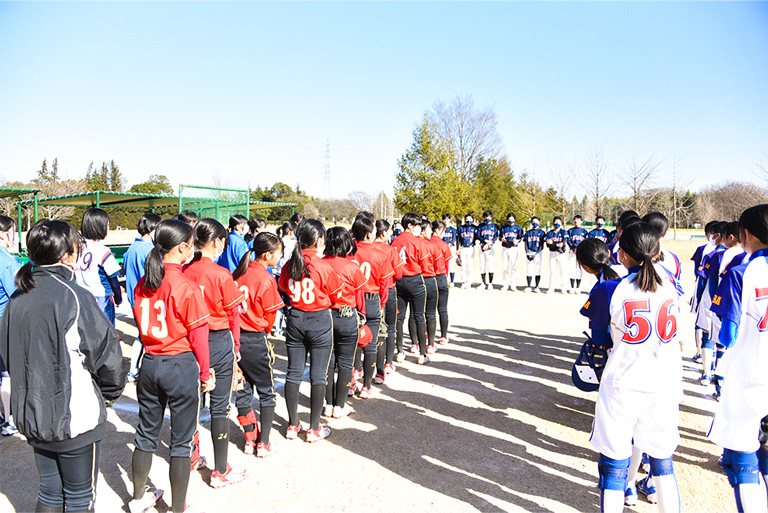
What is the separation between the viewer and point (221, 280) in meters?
3.46

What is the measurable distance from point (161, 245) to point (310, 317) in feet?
5.05

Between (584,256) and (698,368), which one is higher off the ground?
(584,256)

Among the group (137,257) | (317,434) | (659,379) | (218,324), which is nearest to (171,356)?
(218,324)

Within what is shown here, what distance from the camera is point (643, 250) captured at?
9.09 feet

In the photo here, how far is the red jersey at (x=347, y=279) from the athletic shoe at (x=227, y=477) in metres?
1.65

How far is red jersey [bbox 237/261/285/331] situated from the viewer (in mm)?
3922

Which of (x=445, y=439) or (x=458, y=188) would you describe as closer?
(x=445, y=439)

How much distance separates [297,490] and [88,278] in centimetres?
327

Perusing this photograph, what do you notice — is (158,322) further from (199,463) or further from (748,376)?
(748,376)

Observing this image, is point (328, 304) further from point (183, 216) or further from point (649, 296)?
point (183, 216)

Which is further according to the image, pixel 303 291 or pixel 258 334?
pixel 303 291

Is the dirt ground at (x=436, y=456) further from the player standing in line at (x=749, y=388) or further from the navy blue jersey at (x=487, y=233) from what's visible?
the navy blue jersey at (x=487, y=233)

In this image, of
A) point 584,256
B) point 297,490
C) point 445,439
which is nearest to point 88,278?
point 297,490

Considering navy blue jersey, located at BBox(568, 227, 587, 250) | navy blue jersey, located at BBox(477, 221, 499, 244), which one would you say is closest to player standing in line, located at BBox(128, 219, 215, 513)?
navy blue jersey, located at BBox(477, 221, 499, 244)
